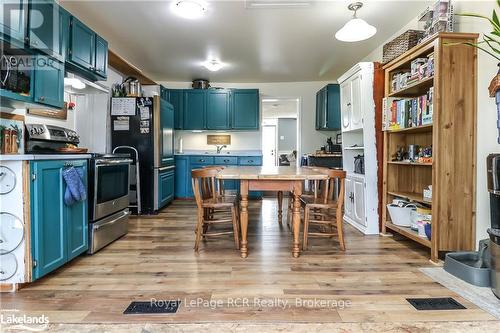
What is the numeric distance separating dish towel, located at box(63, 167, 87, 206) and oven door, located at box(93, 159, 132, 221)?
28 cm

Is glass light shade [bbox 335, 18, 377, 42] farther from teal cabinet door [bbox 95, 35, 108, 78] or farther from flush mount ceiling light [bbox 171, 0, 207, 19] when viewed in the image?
teal cabinet door [bbox 95, 35, 108, 78]

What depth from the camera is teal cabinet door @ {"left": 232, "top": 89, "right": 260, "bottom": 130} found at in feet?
19.5

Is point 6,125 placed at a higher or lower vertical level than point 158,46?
lower

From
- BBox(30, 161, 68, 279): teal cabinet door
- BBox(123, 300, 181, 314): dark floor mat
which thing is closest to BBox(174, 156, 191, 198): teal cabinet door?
BBox(30, 161, 68, 279): teal cabinet door

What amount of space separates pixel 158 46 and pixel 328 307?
399 cm

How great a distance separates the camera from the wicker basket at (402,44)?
9.41ft

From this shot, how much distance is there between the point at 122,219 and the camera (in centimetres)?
312

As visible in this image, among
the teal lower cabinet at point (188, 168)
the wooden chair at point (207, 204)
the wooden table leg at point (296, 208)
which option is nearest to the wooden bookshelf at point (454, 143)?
the wooden table leg at point (296, 208)

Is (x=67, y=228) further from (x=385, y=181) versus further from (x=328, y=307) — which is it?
(x=385, y=181)

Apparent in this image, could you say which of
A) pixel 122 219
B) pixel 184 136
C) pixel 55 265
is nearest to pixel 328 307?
pixel 55 265

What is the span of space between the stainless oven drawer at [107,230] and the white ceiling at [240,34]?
2.22 meters

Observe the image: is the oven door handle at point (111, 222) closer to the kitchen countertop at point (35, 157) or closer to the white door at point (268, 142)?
the kitchen countertop at point (35, 157)

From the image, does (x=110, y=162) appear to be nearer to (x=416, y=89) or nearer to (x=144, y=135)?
(x=144, y=135)

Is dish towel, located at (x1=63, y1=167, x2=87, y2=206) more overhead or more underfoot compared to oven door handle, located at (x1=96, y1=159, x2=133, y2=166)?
more underfoot
